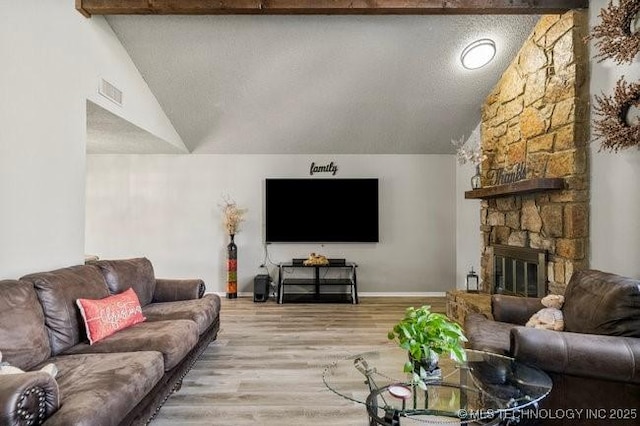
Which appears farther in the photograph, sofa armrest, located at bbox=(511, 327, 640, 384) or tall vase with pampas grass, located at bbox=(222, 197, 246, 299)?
tall vase with pampas grass, located at bbox=(222, 197, 246, 299)

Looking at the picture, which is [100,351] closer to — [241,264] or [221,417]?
[221,417]

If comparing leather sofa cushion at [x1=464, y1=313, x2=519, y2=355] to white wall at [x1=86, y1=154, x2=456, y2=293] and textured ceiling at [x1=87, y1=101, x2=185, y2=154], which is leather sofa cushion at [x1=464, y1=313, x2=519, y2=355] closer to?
white wall at [x1=86, y1=154, x2=456, y2=293]

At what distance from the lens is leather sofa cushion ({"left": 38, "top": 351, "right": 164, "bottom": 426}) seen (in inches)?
64.8

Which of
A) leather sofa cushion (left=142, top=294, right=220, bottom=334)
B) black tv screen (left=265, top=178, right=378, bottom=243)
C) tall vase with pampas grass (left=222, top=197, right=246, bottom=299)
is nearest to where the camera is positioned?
leather sofa cushion (left=142, top=294, right=220, bottom=334)

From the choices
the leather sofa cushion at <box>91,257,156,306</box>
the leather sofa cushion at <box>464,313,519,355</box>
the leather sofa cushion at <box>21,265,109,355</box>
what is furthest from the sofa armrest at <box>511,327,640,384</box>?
the leather sofa cushion at <box>91,257,156,306</box>

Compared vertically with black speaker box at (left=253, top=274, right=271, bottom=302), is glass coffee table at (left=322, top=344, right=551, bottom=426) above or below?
above

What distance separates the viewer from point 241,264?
6211mm

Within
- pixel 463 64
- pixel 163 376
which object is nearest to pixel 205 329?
pixel 163 376

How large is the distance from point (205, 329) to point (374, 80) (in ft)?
10.9

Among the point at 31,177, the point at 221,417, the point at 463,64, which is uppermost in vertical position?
the point at 463,64

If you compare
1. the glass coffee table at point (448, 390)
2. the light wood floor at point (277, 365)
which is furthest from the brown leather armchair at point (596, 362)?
the light wood floor at point (277, 365)

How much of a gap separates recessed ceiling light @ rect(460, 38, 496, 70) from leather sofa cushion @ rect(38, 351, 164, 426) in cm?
413

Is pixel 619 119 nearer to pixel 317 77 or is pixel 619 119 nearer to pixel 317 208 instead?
pixel 317 77

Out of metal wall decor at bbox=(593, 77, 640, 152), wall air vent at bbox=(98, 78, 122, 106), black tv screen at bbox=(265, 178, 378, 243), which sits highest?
wall air vent at bbox=(98, 78, 122, 106)
